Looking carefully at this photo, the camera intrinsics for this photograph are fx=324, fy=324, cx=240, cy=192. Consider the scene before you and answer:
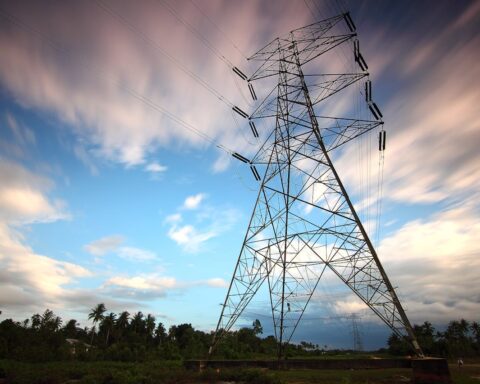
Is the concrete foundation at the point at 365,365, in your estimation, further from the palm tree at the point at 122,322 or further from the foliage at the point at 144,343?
the palm tree at the point at 122,322

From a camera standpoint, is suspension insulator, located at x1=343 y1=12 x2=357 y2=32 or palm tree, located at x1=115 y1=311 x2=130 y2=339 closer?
suspension insulator, located at x1=343 y1=12 x2=357 y2=32

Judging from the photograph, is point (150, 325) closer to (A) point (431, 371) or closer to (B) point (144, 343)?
(B) point (144, 343)

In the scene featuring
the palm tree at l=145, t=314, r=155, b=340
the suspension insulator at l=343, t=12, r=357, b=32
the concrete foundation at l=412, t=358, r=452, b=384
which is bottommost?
the concrete foundation at l=412, t=358, r=452, b=384

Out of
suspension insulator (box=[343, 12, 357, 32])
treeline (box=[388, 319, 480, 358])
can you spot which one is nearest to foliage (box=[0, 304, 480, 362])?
treeline (box=[388, 319, 480, 358])

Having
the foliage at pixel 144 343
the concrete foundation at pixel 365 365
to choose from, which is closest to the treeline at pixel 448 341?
the foliage at pixel 144 343

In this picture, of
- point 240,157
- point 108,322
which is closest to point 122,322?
point 108,322

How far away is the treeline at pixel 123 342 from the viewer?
179 feet

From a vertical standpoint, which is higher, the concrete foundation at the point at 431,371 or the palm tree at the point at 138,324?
the palm tree at the point at 138,324

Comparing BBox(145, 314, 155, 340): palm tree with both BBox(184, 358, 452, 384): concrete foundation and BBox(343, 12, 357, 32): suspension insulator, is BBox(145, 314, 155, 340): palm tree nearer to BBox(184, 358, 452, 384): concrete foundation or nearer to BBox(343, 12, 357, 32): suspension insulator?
BBox(184, 358, 452, 384): concrete foundation

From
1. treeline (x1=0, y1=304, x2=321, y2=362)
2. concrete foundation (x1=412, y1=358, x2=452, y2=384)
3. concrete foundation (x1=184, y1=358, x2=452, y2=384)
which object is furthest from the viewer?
treeline (x1=0, y1=304, x2=321, y2=362)

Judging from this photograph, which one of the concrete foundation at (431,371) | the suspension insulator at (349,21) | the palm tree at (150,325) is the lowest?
the concrete foundation at (431,371)

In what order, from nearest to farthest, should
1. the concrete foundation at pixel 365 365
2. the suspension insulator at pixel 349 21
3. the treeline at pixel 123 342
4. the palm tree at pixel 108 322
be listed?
the concrete foundation at pixel 365 365 → the suspension insulator at pixel 349 21 → the treeline at pixel 123 342 → the palm tree at pixel 108 322

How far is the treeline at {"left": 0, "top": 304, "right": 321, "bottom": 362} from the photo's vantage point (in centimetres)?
5462

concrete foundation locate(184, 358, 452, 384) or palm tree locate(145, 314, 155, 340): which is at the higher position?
palm tree locate(145, 314, 155, 340)
